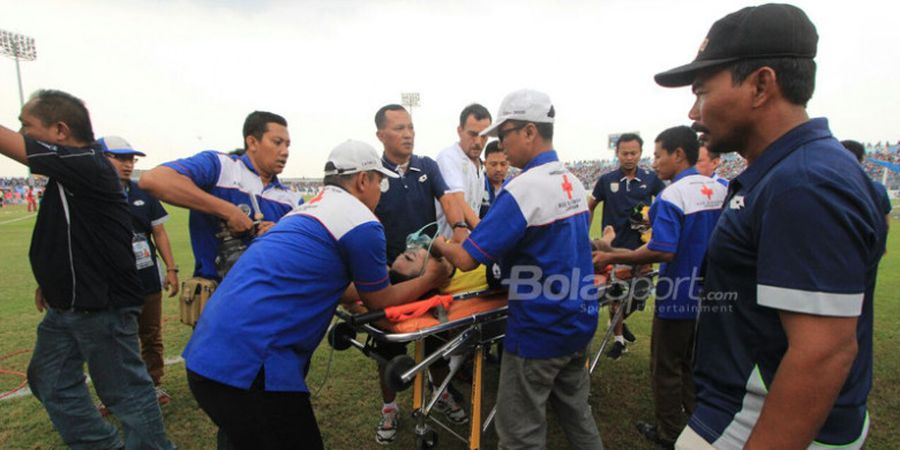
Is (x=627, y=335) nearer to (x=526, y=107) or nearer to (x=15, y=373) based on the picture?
(x=526, y=107)

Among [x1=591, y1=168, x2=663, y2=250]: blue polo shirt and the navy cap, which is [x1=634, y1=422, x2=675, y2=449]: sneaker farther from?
the navy cap

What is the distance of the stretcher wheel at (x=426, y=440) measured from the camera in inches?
133

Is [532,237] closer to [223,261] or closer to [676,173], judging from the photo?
[676,173]

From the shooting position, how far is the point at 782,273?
100 cm

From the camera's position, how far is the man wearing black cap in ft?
3.16

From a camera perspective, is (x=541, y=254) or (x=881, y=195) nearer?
(x=881, y=195)

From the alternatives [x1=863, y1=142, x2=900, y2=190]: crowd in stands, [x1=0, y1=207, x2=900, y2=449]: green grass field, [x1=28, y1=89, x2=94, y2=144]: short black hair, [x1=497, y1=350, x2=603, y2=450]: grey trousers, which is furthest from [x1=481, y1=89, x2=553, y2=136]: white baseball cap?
[x1=863, y1=142, x2=900, y2=190]: crowd in stands

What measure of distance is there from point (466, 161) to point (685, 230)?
2.33m

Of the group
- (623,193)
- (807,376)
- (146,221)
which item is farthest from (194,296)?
(623,193)

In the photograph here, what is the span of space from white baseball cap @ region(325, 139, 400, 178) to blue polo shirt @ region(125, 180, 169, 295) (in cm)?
303

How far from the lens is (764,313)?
1.14 m

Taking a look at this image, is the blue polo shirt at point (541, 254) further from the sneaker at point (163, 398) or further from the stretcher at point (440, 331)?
the sneaker at point (163, 398)

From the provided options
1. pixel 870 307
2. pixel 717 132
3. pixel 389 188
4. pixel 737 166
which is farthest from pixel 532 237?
pixel 737 166

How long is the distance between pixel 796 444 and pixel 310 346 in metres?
1.92
